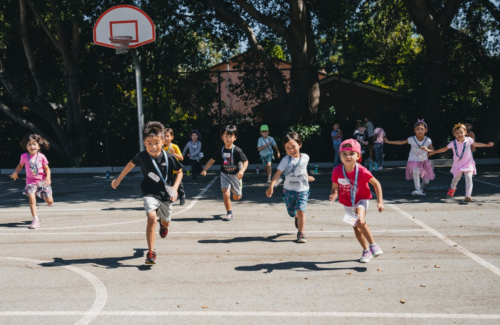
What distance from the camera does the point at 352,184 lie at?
6.27 metres

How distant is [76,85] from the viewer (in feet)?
62.4

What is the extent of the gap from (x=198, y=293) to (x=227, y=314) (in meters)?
0.68

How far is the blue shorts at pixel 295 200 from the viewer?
7.34 m

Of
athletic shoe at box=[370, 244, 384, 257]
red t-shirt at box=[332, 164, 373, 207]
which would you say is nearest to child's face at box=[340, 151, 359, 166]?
red t-shirt at box=[332, 164, 373, 207]

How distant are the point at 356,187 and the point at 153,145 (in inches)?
108

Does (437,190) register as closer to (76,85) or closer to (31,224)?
(31,224)

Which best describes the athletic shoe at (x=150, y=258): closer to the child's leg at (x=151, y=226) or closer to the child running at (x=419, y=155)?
the child's leg at (x=151, y=226)

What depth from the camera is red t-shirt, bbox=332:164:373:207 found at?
20.4ft

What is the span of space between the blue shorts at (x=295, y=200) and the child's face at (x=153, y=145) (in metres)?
2.14

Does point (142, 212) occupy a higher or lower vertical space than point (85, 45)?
lower

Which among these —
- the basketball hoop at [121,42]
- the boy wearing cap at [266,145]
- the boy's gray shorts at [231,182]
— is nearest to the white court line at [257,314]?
the boy's gray shorts at [231,182]

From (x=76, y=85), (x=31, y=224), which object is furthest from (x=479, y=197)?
(x=76, y=85)

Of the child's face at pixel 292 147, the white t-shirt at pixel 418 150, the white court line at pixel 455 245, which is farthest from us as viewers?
the white t-shirt at pixel 418 150

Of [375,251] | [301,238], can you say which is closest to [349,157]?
[375,251]
